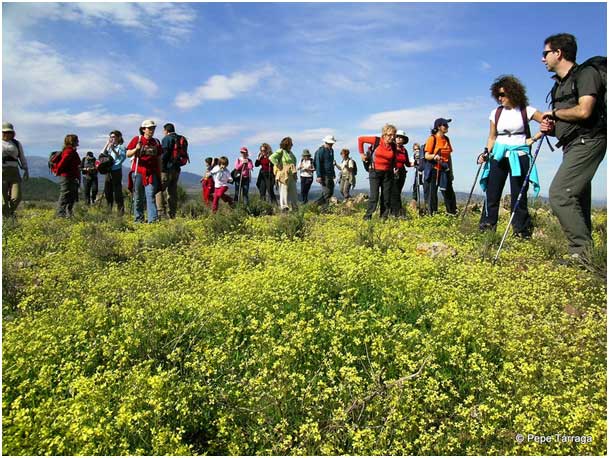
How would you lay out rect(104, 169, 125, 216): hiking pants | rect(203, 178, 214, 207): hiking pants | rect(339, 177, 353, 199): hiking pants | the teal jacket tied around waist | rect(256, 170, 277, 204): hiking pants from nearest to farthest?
the teal jacket tied around waist, rect(104, 169, 125, 216): hiking pants, rect(203, 178, 214, 207): hiking pants, rect(256, 170, 277, 204): hiking pants, rect(339, 177, 353, 199): hiking pants

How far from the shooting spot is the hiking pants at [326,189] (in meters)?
14.0

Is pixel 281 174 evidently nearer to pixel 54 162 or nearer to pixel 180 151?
pixel 180 151

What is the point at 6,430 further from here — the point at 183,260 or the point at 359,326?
the point at 183,260

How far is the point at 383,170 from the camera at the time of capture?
955 centimetres

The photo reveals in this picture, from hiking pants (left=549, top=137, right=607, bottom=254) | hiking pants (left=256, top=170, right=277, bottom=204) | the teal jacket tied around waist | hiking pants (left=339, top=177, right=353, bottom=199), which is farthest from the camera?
hiking pants (left=339, top=177, right=353, bottom=199)

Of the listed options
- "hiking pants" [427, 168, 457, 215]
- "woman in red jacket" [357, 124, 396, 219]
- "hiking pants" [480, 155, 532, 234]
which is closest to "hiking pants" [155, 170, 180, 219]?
"woman in red jacket" [357, 124, 396, 219]

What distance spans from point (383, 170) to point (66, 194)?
7.51 metres

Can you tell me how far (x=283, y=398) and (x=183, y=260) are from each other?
342 centimetres

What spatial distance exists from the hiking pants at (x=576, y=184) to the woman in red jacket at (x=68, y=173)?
33.0ft

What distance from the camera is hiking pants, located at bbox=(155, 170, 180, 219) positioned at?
1072cm

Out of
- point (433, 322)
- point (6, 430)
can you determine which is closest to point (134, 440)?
point (6, 430)

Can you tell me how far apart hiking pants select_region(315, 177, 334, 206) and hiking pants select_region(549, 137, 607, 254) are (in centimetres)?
910

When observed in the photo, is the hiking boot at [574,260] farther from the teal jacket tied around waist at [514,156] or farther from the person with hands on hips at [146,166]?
the person with hands on hips at [146,166]

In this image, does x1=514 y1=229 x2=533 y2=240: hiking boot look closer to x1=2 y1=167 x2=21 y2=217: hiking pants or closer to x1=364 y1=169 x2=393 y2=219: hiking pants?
x1=364 y1=169 x2=393 y2=219: hiking pants
